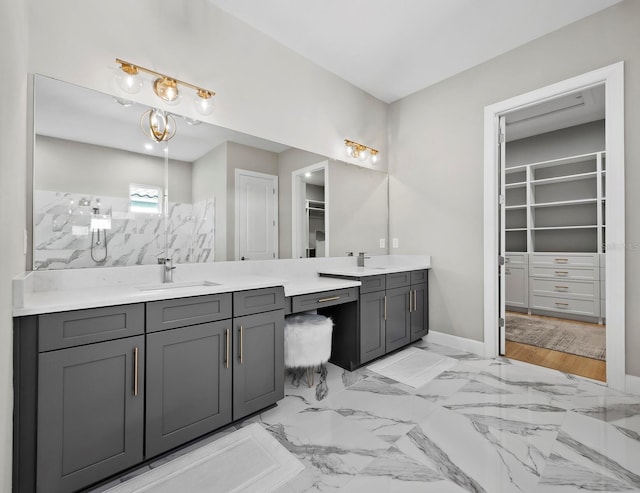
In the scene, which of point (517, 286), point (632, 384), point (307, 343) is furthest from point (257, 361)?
point (517, 286)

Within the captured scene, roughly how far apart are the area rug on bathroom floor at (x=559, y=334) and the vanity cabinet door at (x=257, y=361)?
293 centimetres

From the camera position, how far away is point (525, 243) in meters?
5.06

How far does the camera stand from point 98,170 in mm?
1799

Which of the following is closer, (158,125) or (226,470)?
(226,470)

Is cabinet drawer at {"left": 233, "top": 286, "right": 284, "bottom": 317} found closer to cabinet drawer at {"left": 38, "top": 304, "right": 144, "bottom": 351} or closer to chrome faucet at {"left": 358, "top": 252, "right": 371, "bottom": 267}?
cabinet drawer at {"left": 38, "top": 304, "right": 144, "bottom": 351}

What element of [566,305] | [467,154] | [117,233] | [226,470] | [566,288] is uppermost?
[467,154]

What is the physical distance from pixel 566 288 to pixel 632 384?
96.2 inches

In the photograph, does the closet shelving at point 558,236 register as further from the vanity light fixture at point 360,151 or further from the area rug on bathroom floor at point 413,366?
the area rug on bathroom floor at point 413,366

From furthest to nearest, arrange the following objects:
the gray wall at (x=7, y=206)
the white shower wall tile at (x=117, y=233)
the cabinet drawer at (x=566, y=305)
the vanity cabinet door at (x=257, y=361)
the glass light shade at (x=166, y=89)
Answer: the cabinet drawer at (x=566, y=305)
the glass light shade at (x=166, y=89)
the vanity cabinet door at (x=257, y=361)
the white shower wall tile at (x=117, y=233)
the gray wall at (x=7, y=206)

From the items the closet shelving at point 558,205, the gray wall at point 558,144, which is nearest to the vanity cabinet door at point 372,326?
the closet shelving at point 558,205

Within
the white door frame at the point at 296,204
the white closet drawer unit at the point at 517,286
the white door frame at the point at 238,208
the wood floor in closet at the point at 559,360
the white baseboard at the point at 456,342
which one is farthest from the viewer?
the white closet drawer unit at the point at 517,286

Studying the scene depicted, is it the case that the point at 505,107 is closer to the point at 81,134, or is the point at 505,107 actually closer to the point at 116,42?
the point at 116,42

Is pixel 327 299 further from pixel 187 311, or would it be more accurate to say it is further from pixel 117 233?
pixel 117 233

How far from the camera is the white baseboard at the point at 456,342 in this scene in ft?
9.70
